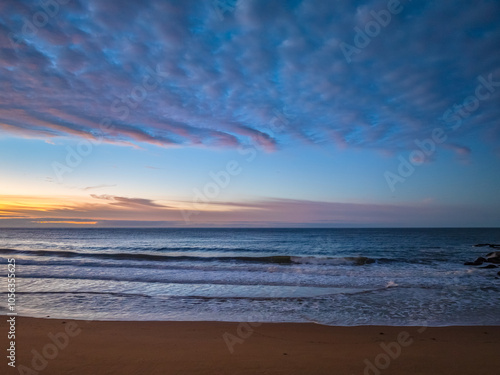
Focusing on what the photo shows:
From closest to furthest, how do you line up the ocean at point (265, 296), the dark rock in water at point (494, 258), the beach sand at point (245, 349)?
the beach sand at point (245, 349) → the ocean at point (265, 296) → the dark rock in water at point (494, 258)

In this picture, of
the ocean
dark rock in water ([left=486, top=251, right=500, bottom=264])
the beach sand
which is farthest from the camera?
dark rock in water ([left=486, top=251, right=500, bottom=264])

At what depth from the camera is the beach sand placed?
5.20 meters

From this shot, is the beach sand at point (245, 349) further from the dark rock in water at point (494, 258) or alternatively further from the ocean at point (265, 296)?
the dark rock in water at point (494, 258)

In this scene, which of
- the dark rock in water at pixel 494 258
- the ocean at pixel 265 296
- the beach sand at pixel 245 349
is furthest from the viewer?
the dark rock in water at pixel 494 258

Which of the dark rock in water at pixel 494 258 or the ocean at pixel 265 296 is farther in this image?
the dark rock in water at pixel 494 258

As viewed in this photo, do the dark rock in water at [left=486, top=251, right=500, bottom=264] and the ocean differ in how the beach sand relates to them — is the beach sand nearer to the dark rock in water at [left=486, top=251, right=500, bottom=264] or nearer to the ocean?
the ocean

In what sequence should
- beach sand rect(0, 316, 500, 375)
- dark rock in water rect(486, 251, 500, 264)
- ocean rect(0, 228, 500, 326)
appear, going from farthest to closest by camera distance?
dark rock in water rect(486, 251, 500, 264), ocean rect(0, 228, 500, 326), beach sand rect(0, 316, 500, 375)

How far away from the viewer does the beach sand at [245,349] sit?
17.1 ft

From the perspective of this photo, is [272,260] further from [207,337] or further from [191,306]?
[207,337]

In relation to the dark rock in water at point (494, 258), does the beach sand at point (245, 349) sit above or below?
above

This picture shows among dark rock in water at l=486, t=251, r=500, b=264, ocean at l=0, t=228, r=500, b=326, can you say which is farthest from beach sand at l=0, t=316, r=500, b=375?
dark rock in water at l=486, t=251, r=500, b=264

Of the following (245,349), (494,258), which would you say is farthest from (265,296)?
(494,258)

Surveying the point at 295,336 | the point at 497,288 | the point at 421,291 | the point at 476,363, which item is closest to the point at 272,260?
the point at 421,291

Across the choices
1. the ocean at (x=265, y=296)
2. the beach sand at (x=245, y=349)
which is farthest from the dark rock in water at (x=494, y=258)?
the beach sand at (x=245, y=349)
